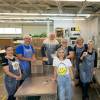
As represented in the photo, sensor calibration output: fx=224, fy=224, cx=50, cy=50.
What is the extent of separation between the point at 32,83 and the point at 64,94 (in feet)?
2.05

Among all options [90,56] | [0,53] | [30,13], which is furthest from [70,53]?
[0,53]

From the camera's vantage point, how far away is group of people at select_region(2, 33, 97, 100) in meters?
4.14

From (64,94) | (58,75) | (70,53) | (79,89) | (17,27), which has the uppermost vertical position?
(17,27)

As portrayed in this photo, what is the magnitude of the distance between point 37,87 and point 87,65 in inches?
62.7

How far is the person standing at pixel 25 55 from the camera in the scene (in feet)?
15.5

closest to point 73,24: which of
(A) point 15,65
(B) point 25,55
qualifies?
(B) point 25,55

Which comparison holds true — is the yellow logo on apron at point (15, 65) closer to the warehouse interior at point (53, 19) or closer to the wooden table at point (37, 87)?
the wooden table at point (37, 87)

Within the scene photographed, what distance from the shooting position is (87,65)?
16.3 feet

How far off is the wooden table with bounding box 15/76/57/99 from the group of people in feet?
0.67

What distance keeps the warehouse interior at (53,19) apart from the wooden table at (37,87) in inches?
63.1

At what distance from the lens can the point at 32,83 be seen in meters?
4.12

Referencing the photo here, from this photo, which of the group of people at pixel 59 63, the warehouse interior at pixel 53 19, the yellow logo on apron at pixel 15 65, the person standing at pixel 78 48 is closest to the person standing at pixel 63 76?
the group of people at pixel 59 63

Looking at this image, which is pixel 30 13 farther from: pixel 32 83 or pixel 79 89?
pixel 32 83

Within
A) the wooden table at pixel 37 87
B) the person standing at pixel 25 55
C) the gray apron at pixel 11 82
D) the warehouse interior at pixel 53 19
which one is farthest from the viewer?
the warehouse interior at pixel 53 19
